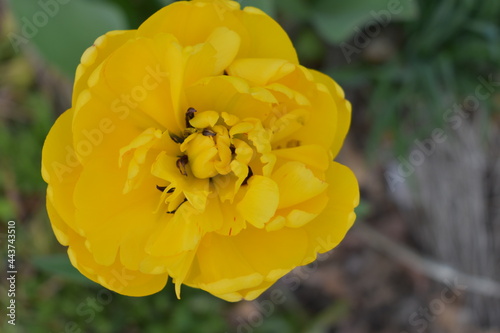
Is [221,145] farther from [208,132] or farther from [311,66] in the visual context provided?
[311,66]

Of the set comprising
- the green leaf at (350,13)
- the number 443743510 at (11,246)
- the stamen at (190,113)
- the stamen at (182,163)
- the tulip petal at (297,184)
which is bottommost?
the number 443743510 at (11,246)

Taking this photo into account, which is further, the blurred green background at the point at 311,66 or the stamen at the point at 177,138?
the blurred green background at the point at 311,66

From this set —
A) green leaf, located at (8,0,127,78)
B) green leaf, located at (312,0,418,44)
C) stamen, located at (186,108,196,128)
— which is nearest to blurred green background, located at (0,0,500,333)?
green leaf, located at (312,0,418,44)

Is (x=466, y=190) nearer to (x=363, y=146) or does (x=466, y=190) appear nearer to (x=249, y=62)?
(x=363, y=146)

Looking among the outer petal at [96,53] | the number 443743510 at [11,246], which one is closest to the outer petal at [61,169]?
the outer petal at [96,53]

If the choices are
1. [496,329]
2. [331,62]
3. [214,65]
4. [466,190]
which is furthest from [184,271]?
[496,329]

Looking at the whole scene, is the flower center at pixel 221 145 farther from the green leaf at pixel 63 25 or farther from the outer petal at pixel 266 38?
the green leaf at pixel 63 25
